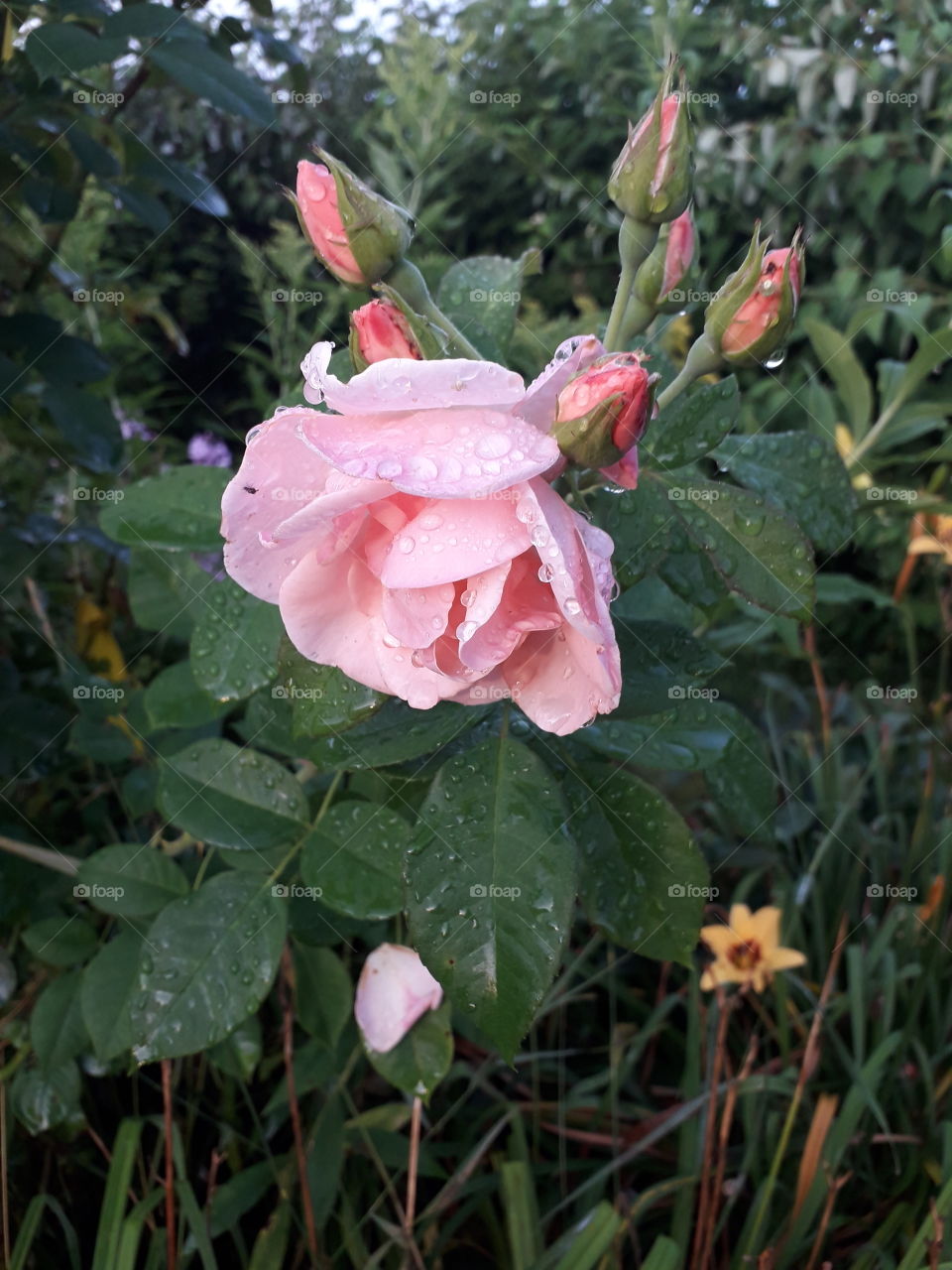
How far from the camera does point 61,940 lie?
89 centimetres

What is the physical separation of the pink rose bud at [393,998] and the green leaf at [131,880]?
A: 21cm

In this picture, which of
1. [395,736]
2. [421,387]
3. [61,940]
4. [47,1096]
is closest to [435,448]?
[421,387]

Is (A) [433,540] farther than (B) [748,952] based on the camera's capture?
No

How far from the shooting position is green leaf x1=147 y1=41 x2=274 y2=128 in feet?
2.88

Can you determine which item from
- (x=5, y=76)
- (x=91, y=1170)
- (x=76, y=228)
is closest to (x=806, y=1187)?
(x=91, y=1170)

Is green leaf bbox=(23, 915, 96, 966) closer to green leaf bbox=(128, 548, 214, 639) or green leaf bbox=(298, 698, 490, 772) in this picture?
green leaf bbox=(128, 548, 214, 639)

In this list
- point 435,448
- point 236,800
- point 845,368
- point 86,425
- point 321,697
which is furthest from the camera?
point 845,368

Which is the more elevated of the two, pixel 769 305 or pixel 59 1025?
pixel 769 305

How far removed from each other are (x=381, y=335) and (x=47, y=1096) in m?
0.83

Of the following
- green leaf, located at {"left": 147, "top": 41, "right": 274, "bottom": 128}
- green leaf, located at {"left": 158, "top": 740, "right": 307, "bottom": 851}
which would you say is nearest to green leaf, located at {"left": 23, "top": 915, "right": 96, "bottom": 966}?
green leaf, located at {"left": 158, "top": 740, "right": 307, "bottom": 851}

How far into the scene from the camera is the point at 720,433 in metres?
0.60

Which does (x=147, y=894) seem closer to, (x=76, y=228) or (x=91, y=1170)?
(x=91, y=1170)

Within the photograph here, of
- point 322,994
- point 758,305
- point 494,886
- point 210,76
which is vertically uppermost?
point 210,76

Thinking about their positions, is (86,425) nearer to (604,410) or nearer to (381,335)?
(381,335)
